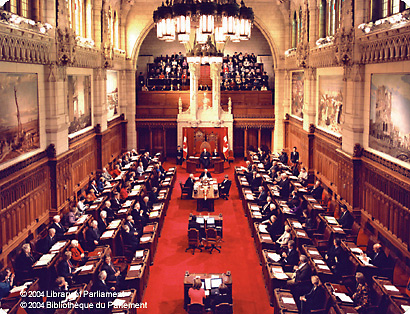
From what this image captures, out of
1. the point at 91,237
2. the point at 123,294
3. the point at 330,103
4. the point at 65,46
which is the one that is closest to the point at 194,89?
the point at 330,103

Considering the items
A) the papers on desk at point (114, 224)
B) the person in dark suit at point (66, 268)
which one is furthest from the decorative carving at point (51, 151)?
the person in dark suit at point (66, 268)

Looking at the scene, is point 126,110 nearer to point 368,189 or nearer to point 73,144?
point 73,144

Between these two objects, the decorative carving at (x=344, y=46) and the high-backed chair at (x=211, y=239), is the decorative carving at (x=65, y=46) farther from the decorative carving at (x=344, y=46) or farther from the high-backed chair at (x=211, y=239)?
the decorative carving at (x=344, y=46)

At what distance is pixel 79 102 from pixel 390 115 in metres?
13.0

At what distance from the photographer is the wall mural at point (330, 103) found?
18672mm

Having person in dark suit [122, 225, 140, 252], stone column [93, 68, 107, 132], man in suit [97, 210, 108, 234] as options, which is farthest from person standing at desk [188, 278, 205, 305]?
stone column [93, 68, 107, 132]

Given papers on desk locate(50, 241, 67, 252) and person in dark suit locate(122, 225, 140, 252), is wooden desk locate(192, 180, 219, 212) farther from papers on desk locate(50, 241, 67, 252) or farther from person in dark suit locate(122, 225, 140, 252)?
papers on desk locate(50, 241, 67, 252)

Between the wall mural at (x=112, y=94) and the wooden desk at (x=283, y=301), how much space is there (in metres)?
17.8

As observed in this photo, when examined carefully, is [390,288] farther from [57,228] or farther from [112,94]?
[112,94]

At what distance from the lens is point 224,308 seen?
33.4ft

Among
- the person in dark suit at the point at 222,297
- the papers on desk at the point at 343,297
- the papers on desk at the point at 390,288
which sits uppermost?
the papers on desk at the point at 390,288

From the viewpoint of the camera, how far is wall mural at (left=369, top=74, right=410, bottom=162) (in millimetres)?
12680

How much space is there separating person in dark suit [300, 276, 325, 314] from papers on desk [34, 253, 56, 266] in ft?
21.0

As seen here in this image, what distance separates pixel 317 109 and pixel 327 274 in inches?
507
